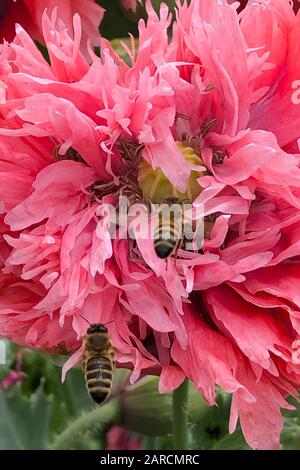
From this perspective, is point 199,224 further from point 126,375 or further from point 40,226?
point 126,375

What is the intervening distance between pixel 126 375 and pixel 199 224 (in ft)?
0.89

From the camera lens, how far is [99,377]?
573 mm

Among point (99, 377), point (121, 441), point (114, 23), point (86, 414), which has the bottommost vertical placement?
point (121, 441)

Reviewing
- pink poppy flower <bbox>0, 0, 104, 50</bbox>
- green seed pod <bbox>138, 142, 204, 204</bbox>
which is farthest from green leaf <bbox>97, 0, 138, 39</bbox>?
green seed pod <bbox>138, 142, 204, 204</bbox>

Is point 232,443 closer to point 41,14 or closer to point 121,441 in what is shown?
point 121,441

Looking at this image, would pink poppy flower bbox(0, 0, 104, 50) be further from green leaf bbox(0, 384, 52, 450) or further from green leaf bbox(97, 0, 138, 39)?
green leaf bbox(0, 384, 52, 450)

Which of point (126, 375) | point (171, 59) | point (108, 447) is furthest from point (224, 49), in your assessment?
point (108, 447)

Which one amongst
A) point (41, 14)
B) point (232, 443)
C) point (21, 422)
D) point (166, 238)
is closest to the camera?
point (166, 238)

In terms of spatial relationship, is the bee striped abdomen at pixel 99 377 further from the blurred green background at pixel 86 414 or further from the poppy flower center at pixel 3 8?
the poppy flower center at pixel 3 8

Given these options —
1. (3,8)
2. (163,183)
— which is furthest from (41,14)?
(163,183)

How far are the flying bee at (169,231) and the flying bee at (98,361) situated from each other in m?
0.07

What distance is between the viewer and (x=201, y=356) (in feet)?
1.91

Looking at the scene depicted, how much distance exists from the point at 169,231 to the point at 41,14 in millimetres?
249

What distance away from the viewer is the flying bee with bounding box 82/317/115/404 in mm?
569
